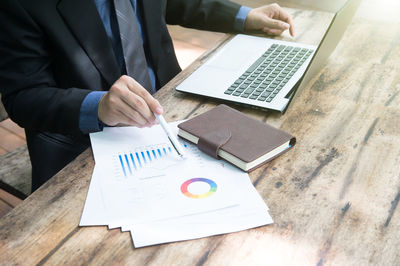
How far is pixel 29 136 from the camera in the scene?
1.16 meters

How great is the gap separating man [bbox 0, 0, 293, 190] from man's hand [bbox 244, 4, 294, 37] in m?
0.31

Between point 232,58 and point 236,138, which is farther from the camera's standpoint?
point 232,58

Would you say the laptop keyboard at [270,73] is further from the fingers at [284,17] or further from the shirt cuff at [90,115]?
the shirt cuff at [90,115]

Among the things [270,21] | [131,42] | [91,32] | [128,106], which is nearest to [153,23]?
[131,42]

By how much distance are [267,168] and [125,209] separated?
11.4 inches

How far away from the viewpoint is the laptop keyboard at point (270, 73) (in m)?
1.05

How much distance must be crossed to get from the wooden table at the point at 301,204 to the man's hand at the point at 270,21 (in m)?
0.34

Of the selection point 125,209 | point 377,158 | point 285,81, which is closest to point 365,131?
point 377,158

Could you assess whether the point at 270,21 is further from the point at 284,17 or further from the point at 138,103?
the point at 138,103

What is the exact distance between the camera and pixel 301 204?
29.7 inches

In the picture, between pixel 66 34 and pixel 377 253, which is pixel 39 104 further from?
pixel 377 253

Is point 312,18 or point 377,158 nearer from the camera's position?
point 377,158

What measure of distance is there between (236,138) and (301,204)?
190 mm

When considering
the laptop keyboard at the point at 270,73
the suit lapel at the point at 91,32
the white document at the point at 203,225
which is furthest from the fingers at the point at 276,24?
the white document at the point at 203,225
